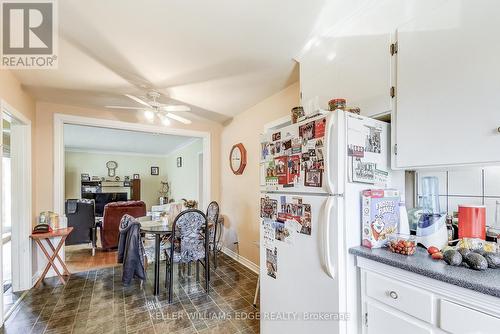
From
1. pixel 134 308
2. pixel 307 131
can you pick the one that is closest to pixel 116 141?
pixel 134 308

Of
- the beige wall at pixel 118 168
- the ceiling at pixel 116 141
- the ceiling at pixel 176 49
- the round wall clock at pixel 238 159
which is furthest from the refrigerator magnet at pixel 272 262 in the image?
the beige wall at pixel 118 168

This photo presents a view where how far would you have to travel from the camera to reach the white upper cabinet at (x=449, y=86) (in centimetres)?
113

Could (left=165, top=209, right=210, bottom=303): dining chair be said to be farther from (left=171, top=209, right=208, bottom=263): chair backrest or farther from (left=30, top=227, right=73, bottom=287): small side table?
(left=30, top=227, right=73, bottom=287): small side table

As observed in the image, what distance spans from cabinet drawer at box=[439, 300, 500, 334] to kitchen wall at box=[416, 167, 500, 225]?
664 millimetres

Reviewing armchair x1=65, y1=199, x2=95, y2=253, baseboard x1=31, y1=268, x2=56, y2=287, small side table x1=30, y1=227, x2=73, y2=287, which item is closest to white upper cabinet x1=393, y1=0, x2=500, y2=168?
small side table x1=30, y1=227, x2=73, y2=287

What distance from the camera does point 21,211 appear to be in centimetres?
288

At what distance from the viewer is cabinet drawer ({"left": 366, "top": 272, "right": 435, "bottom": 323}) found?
109cm

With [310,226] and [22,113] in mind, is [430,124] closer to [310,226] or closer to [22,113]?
[310,226]

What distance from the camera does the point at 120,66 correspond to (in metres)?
2.41

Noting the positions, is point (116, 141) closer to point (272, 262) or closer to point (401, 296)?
point (272, 262)

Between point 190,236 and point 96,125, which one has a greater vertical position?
point 96,125

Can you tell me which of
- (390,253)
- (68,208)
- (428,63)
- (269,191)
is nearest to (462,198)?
(390,253)

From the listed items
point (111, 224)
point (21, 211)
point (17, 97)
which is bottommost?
point (111, 224)

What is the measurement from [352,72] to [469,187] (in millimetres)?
1029
